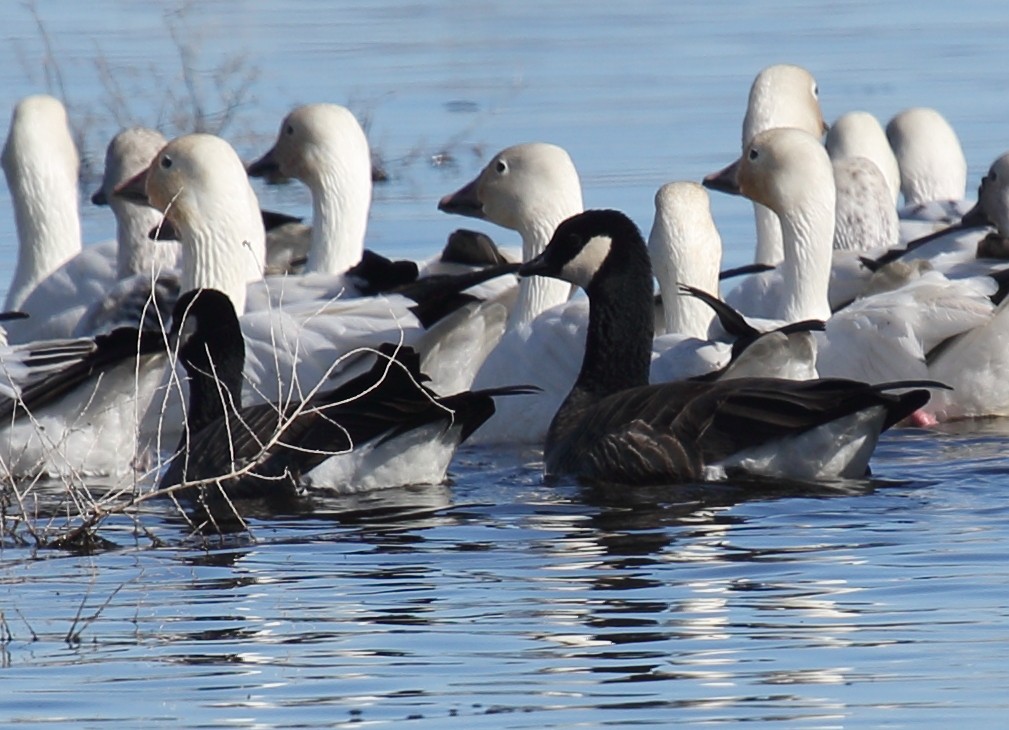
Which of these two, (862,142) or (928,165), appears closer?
(862,142)

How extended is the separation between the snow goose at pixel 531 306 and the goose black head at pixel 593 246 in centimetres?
61

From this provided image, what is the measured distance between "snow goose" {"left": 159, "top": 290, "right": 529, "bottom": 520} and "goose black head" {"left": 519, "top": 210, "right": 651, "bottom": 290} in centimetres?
87

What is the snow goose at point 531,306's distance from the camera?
11.7m

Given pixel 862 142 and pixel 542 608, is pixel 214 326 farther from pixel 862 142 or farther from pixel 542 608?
pixel 862 142

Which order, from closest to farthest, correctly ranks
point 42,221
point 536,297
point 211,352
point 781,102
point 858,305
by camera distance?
point 211,352
point 858,305
point 536,297
point 42,221
point 781,102

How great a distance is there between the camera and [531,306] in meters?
12.8

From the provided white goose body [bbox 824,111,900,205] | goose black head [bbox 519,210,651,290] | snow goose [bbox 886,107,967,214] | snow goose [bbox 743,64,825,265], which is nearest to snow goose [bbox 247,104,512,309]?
snow goose [bbox 743,64,825,265]

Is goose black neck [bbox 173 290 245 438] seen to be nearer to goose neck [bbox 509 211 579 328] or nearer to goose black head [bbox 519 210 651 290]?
goose black head [bbox 519 210 651 290]

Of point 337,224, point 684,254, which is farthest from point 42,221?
point 684,254

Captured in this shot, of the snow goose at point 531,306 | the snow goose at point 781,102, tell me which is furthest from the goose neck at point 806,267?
the snow goose at point 781,102

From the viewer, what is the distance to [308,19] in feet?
90.1

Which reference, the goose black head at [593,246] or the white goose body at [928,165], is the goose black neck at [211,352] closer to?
the goose black head at [593,246]

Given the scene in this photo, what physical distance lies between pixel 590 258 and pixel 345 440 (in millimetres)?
1697

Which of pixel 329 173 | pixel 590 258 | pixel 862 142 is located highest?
pixel 590 258
